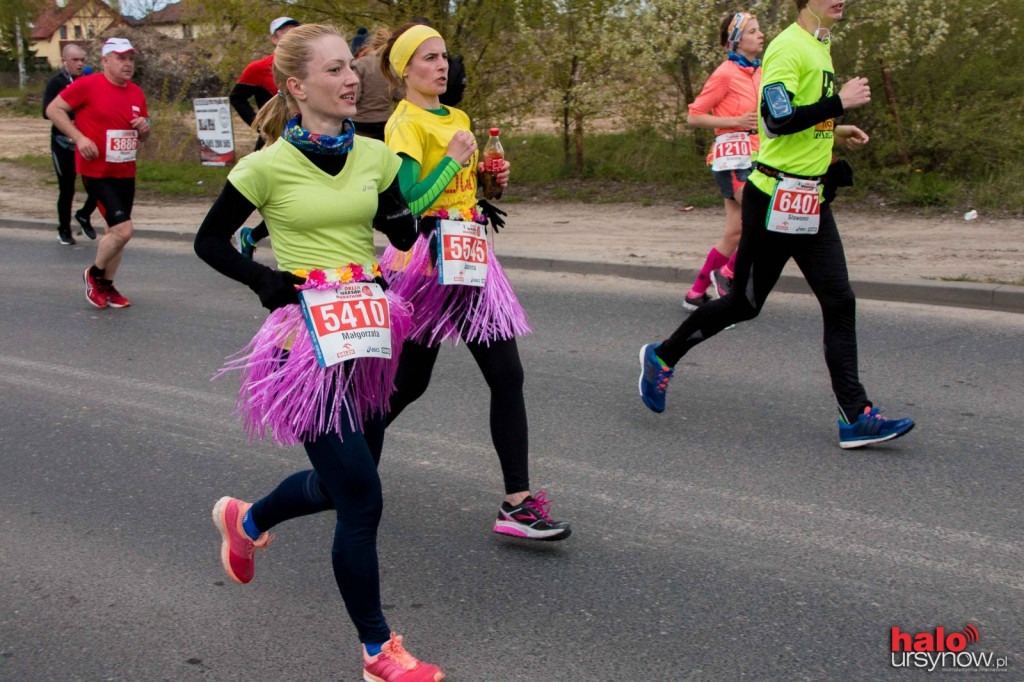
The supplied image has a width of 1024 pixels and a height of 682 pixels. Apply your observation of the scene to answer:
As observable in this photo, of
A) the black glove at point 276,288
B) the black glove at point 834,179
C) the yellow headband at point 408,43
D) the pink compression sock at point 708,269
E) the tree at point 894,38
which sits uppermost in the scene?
the tree at point 894,38

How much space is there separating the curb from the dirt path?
143 millimetres

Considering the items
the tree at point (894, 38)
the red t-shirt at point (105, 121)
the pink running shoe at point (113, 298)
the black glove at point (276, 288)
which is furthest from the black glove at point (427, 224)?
the tree at point (894, 38)

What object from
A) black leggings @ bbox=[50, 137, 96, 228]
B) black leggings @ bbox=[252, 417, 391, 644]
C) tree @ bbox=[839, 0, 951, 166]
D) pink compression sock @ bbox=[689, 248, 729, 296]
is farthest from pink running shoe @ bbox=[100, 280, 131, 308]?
tree @ bbox=[839, 0, 951, 166]

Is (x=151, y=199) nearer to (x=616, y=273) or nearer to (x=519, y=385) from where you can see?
(x=616, y=273)

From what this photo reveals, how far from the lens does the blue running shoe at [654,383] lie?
18.1ft

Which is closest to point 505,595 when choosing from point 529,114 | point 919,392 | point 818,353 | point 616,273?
point 919,392

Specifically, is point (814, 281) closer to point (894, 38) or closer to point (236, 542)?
point (236, 542)

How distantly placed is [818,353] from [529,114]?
8.99m

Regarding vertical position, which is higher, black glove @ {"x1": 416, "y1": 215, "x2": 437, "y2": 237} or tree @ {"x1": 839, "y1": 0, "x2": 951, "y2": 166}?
tree @ {"x1": 839, "y1": 0, "x2": 951, "y2": 166}

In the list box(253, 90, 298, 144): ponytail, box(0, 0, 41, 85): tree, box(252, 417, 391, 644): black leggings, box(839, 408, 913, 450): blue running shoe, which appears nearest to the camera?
box(252, 417, 391, 644): black leggings

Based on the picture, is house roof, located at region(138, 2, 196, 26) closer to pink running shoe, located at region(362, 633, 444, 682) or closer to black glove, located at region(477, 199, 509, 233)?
black glove, located at region(477, 199, 509, 233)

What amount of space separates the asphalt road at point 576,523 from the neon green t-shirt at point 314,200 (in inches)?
49.2

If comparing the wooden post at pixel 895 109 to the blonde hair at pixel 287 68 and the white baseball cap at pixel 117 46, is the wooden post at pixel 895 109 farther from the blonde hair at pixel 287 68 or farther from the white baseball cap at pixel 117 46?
the blonde hair at pixel 287 68

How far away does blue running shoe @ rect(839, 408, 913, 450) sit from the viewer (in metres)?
4.88
